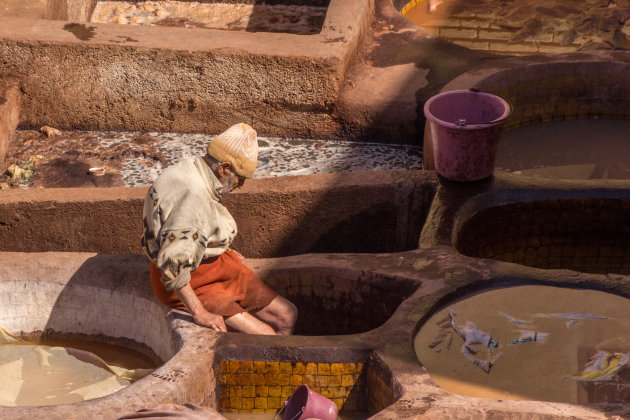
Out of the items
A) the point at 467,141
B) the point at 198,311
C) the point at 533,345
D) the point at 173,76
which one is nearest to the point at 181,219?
the point at 198,311

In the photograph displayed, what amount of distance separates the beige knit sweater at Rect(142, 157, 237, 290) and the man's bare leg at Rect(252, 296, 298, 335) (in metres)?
0.58

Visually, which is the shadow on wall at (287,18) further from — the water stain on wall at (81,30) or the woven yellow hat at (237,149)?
the woven yellow hat at (237,149)

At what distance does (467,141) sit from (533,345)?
1778 mm

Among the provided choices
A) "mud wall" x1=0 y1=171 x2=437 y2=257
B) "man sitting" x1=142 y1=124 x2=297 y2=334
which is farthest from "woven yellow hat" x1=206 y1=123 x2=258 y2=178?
"mud wall" x1=0 y1=171 x2=437 y2=257

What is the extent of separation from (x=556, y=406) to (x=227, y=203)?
266cm

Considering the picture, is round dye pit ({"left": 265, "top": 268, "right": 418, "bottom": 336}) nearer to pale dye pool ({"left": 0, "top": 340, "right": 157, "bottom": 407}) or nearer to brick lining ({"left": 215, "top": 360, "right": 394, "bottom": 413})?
brick lining ({"left": 215, "top": 360, "right": 394, "bottom": 413})

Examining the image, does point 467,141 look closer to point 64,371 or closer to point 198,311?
point 198,311

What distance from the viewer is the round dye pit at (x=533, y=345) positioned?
447 cm

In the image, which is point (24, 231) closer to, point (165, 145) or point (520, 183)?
point (165, 145)

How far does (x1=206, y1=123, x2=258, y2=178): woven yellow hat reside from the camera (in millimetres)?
4727

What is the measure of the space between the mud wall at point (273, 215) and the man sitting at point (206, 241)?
105 centimetres

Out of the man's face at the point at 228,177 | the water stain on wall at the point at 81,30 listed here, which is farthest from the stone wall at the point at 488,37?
the man's face at the point at 228,177

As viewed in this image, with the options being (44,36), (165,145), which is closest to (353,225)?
(165,145)

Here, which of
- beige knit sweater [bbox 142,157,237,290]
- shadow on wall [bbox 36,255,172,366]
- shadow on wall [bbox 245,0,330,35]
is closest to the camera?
beige knit sweater [bbox 142,157,237,290]
